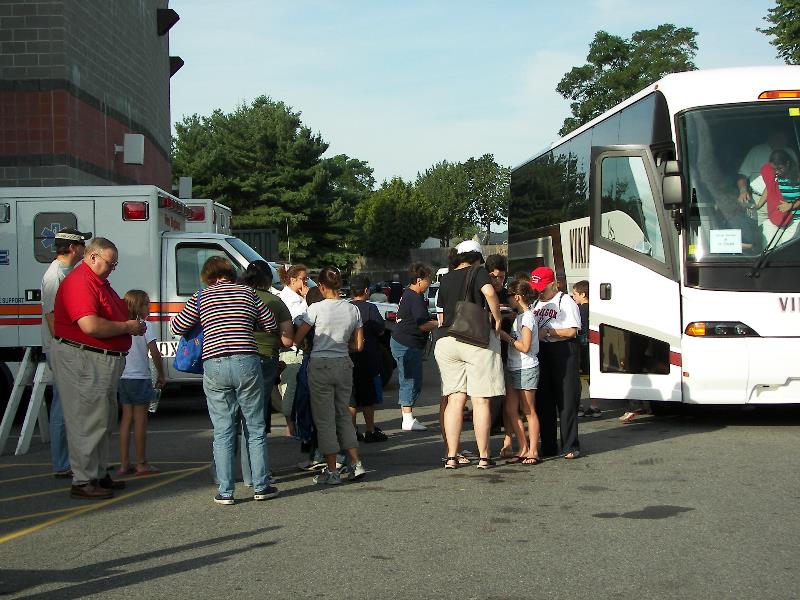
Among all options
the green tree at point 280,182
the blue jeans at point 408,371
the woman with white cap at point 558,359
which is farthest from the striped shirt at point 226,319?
the green tree at point 280,182

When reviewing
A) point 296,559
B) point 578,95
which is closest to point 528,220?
point 296,559

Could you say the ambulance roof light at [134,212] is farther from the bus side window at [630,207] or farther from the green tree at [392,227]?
the green tree at [392,227]

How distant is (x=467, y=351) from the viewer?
30.5 feet

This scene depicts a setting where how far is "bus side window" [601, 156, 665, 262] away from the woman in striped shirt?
515 centimetres

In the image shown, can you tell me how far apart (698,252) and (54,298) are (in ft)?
21.0

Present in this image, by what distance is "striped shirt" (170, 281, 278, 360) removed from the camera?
317 inches


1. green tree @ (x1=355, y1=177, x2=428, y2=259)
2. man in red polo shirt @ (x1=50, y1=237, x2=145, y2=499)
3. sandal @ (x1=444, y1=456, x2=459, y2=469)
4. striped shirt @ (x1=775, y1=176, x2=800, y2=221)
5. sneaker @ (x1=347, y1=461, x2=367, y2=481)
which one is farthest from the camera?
green tree @ (x1=355, y1=177, x2=428, y2=259)

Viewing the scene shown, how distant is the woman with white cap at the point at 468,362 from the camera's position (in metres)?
9.24

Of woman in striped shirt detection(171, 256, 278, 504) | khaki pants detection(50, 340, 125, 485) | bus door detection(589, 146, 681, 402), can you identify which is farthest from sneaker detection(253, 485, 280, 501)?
bus door detection(589, 146, 681, 402)

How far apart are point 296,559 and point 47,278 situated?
4.77 m

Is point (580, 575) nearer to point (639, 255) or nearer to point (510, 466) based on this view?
point (510, 466)

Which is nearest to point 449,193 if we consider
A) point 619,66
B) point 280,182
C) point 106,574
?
point 619,66

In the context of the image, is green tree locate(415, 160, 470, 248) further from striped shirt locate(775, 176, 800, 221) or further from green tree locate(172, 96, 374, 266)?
striped shirt locate(775, 176, 800, 221)

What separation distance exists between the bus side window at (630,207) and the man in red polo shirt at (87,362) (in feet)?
19.3
